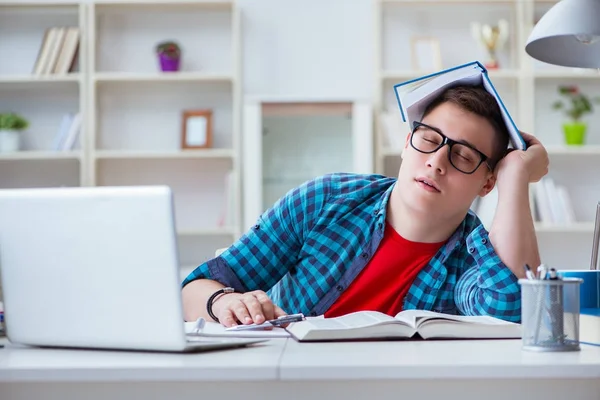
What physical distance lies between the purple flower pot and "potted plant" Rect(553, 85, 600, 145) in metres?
1.92

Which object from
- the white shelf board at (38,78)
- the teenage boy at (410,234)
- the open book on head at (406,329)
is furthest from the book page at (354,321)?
the white shelf board at (38,78)

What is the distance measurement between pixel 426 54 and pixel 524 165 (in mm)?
2571

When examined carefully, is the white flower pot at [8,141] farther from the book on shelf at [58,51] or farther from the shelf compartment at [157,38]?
the shelf compartment at [157,38]

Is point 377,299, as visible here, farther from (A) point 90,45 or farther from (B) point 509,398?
(A) point 90,45

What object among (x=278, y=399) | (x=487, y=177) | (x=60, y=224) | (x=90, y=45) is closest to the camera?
(x=278, y=399)

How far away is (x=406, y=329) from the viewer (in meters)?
1.22

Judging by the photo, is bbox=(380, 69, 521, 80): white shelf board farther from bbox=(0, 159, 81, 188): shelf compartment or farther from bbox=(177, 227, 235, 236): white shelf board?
bbox=(0, 159, 81, 188): shelf compartment

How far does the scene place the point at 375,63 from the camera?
418 cm

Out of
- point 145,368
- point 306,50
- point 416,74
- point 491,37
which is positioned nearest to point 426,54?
point 416,74

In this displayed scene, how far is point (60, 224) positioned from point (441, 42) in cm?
349

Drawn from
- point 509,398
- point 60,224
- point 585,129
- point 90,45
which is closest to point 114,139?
point 90,45

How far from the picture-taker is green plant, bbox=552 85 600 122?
4137 millimetres

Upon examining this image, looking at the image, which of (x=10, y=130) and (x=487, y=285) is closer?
(x=487, y=285)

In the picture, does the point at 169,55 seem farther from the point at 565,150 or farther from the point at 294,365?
the point at 294,365
